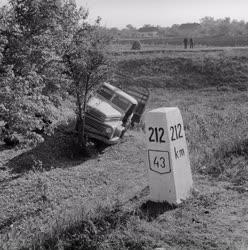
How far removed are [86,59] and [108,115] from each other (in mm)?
2138

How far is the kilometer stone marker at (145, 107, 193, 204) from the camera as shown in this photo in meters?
6.82

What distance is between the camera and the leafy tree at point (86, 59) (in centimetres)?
1186

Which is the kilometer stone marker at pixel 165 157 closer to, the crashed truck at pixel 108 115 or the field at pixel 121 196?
the field at pixel 121 196

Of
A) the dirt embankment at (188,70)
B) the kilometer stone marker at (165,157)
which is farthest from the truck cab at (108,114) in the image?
the dirt embankment at (188,70)

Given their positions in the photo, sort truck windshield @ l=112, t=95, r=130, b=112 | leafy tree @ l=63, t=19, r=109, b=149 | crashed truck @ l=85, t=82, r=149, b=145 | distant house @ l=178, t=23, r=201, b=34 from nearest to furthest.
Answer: leafy tree @ l=63, t=19, r=109, b=149, crashed truck @ l=85, t=82, r=149, b=145, truck windshield @ l=112, t=95, r=130, b=112, distant house @ l=178, t=23, r=201, b=34

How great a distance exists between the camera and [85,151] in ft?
41.7

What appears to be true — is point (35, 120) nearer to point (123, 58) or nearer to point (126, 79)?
point (126, 79)

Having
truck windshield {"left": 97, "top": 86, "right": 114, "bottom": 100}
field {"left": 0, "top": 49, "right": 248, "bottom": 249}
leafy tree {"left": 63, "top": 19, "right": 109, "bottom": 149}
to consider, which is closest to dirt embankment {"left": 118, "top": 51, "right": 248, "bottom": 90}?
field {"left": 0, "top": 49, "right": 248, "bottom": 249}

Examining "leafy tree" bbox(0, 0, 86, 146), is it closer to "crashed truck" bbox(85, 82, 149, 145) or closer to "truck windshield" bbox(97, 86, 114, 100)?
"crashed truck" bbox(85, 82, 149, 145)

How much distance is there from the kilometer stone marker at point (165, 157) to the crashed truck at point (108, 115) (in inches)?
245

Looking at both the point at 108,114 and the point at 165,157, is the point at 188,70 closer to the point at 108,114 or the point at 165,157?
the point at 108,114

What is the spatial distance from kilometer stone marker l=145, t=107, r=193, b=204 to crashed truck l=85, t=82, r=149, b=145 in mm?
6233

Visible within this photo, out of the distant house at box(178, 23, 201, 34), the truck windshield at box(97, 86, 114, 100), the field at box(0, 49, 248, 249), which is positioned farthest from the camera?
the distant house at box(178, 23, 201, 34)

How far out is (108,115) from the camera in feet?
43.9
